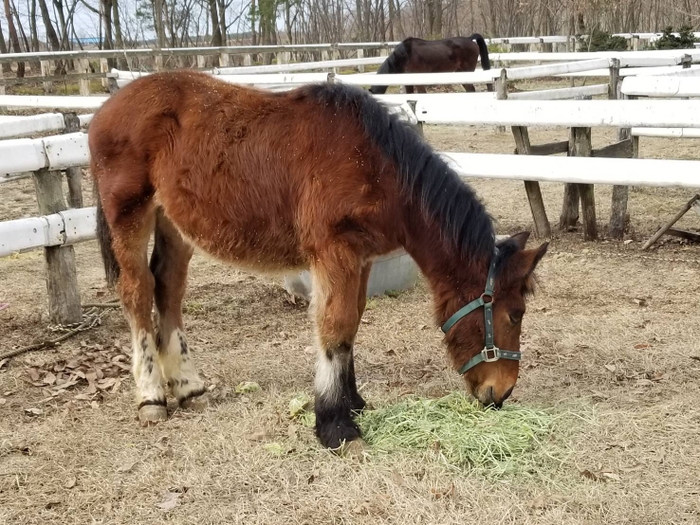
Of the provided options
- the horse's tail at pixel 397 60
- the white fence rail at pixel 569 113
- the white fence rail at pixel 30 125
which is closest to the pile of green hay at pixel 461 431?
the white fence rail at pixel 569 113

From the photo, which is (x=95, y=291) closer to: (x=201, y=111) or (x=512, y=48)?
(x=201, y=111)

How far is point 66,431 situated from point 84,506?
80cm

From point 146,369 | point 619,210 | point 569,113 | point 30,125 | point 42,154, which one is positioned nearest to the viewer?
point 146,369

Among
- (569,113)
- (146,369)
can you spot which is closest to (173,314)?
(146,369)

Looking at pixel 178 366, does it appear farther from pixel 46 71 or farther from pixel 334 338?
pixel 46 71

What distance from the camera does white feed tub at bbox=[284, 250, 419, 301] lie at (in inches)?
233

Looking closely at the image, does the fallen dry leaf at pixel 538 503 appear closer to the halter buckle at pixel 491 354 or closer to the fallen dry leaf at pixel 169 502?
the halter buckle at pixel 491 354

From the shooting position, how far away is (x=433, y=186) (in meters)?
3.68

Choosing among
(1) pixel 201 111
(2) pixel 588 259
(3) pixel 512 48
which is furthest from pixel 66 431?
(3) pixel 512 48

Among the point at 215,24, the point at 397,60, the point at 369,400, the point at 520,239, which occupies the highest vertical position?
the point at 215,24

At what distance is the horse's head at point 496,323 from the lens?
3.60m

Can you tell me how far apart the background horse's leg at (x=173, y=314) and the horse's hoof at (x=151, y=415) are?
7.9 inches

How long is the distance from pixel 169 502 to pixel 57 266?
2586 millimetres

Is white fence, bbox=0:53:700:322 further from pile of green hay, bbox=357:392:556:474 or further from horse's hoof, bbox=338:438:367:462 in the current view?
horse's hoof, bbox=338:438:367:462
